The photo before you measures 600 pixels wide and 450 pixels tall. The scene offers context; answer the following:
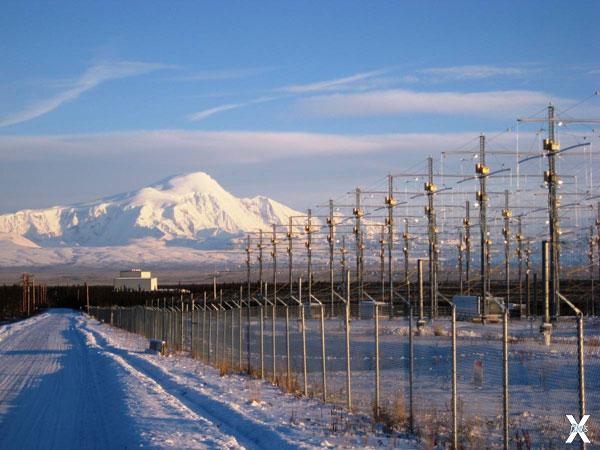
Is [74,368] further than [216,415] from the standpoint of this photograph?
Yes

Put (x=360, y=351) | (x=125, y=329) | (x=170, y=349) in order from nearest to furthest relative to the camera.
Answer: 1. (x=360, y=351)
2. (x=170, y=349)
3. (x=125, y=329)

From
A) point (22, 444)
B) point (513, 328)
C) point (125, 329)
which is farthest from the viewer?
point (125, 329)

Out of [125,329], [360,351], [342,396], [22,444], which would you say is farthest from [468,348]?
[125,329]

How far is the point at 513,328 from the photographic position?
48781 mm

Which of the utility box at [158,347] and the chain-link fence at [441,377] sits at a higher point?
the chain-link fence at [441,377]

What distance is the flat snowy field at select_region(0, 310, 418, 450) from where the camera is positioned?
49.8 feet

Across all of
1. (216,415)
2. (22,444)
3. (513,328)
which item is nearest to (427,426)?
(216,415)

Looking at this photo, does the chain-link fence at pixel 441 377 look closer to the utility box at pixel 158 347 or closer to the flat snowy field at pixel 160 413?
the utility box at pixel 158 347

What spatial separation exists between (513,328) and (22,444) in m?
36.9

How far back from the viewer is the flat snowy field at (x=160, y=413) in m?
15.2

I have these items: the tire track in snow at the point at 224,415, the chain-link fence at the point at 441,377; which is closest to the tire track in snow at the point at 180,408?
the tire track in snow at the point at 224,415

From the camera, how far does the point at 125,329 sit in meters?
64.0

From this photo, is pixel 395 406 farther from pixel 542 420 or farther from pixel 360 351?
pixel 360 351

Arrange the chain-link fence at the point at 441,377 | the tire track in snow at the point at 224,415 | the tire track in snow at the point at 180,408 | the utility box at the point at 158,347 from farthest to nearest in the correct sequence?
the utility box at the point at 158,347 < the tire track in snow at the point at 224,415 < the tire track in snow at the point at 180,408 < the chain-link fence at the point at 441,377
